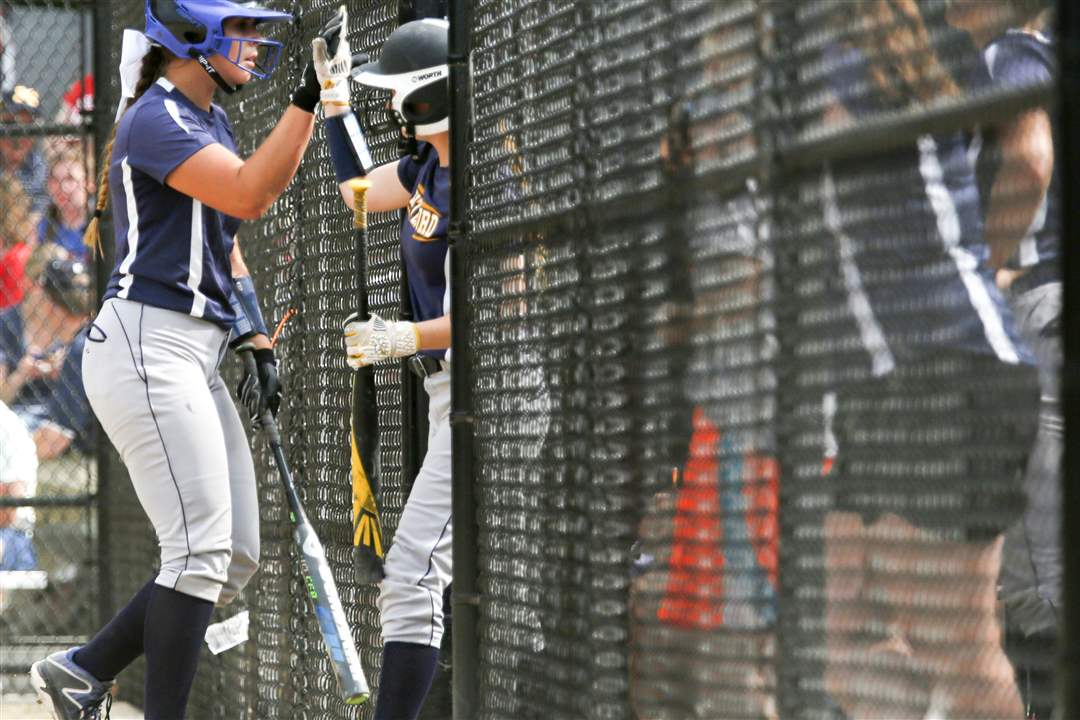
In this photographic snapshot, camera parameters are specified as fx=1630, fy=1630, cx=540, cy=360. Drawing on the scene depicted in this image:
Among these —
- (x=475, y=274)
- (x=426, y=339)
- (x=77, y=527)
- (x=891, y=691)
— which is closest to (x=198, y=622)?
(x=426, y=339)

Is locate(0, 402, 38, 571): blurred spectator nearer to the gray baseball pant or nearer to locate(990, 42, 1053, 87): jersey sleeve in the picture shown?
the gray baseball pant

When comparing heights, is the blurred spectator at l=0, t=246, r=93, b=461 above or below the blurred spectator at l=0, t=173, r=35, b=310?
below

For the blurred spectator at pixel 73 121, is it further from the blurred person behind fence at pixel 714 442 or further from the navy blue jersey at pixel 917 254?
the navy blue jersey at pixel 917 254

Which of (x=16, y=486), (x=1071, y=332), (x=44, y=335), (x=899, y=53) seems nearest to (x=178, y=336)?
(x=899, y=53)

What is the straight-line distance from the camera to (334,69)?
4.27m

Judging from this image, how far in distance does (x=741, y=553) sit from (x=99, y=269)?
6.23 m

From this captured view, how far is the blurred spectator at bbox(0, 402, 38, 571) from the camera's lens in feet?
26.4

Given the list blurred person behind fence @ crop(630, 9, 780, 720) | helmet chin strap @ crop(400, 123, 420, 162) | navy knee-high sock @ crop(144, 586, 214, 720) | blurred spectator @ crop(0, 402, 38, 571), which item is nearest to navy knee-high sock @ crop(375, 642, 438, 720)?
navy knee-high sock @ crop(144, 586, 214, 720)

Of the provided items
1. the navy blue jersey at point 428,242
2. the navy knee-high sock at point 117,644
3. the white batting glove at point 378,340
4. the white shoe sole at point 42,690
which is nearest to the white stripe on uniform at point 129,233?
the white batting glove at point 378,340

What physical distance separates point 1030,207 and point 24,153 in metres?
7.25

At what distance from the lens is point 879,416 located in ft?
6.44

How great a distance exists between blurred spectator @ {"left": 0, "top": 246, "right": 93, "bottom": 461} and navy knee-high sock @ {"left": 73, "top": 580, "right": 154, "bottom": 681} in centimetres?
382

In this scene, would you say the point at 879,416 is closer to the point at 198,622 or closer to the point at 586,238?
the point at 586,238

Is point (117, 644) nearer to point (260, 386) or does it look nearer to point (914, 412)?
point (260, 386)
